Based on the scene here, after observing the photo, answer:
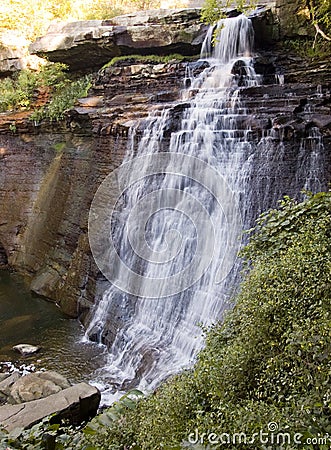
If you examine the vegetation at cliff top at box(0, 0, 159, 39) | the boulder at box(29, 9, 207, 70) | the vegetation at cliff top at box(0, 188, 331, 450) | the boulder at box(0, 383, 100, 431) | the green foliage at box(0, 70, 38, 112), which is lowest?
the boulder at box(0, 383, 100, 431)

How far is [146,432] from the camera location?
323 cm

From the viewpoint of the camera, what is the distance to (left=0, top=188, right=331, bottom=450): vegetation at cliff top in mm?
2635

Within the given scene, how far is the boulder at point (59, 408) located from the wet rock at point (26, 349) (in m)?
2.06

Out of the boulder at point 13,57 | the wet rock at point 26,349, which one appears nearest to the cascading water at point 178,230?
the wet rock at point 26,349

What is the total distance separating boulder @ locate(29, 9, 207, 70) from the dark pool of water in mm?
7171

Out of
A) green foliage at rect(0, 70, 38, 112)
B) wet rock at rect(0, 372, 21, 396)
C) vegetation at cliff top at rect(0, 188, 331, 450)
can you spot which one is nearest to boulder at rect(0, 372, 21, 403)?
wet rock at rect(0, 372, 21, 396)

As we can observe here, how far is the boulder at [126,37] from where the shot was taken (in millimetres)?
10977

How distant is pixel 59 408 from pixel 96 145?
22.5 ft

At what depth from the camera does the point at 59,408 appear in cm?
522

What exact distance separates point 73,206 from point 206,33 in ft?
18.9

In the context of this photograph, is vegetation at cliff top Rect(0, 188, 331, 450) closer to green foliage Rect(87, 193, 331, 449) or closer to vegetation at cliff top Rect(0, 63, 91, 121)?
green foliage Rect(87, 193, 331, 449)

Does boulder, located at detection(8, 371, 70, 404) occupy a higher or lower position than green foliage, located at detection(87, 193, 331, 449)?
lower

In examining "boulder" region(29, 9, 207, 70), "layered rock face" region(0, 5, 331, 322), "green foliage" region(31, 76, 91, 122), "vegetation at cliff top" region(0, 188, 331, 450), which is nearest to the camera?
"vegetation at cliff top" region(0, 188, 331, 450)

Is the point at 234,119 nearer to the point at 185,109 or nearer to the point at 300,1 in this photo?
the point at 185,109
